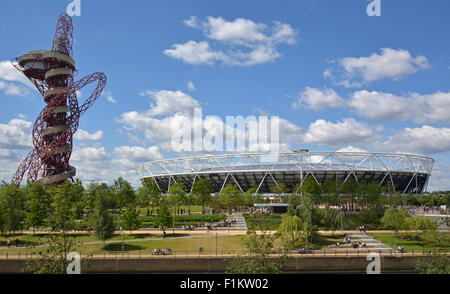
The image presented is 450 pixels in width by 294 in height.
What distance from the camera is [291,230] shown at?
120 feet

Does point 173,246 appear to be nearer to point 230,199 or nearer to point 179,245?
point 179,245

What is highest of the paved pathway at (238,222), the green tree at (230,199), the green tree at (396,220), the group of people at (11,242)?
the green tree at (230,199)

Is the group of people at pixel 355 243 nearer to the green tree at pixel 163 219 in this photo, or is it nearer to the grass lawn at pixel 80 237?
the grass lawn at pixel 80 237

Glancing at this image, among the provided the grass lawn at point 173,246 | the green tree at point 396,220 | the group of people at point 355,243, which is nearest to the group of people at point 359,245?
the group of people at point 355,243

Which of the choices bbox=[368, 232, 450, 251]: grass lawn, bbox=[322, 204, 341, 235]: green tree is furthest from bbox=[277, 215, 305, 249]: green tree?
bbox=[368, 232, 450, 251]: grass lawn

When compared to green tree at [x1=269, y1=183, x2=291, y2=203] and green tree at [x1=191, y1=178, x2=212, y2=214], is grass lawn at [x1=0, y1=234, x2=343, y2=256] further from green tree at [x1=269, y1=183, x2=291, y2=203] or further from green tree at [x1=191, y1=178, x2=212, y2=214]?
green tree at [x1=269, y1=183, x2=291, y2=203]

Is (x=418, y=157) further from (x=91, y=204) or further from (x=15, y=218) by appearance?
(x=15, y=218)

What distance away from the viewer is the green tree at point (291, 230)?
36.2 m

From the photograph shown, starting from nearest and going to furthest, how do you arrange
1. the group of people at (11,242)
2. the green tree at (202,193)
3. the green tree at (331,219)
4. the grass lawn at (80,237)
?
the group of people at (11,242), the grass lawn at (80,237), the green tree at (331,219), the green tree at (202,193)

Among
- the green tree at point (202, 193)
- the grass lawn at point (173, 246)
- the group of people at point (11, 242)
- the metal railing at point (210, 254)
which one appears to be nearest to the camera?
the metal railing at point (210, 254)

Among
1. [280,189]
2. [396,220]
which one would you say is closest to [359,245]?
[396,220]

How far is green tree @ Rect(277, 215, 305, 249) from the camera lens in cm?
3625

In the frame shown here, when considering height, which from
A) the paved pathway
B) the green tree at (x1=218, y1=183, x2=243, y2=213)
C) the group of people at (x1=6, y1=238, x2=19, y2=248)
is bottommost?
the group of people at (x1=6, y1=238, x2=19, y2=248)
